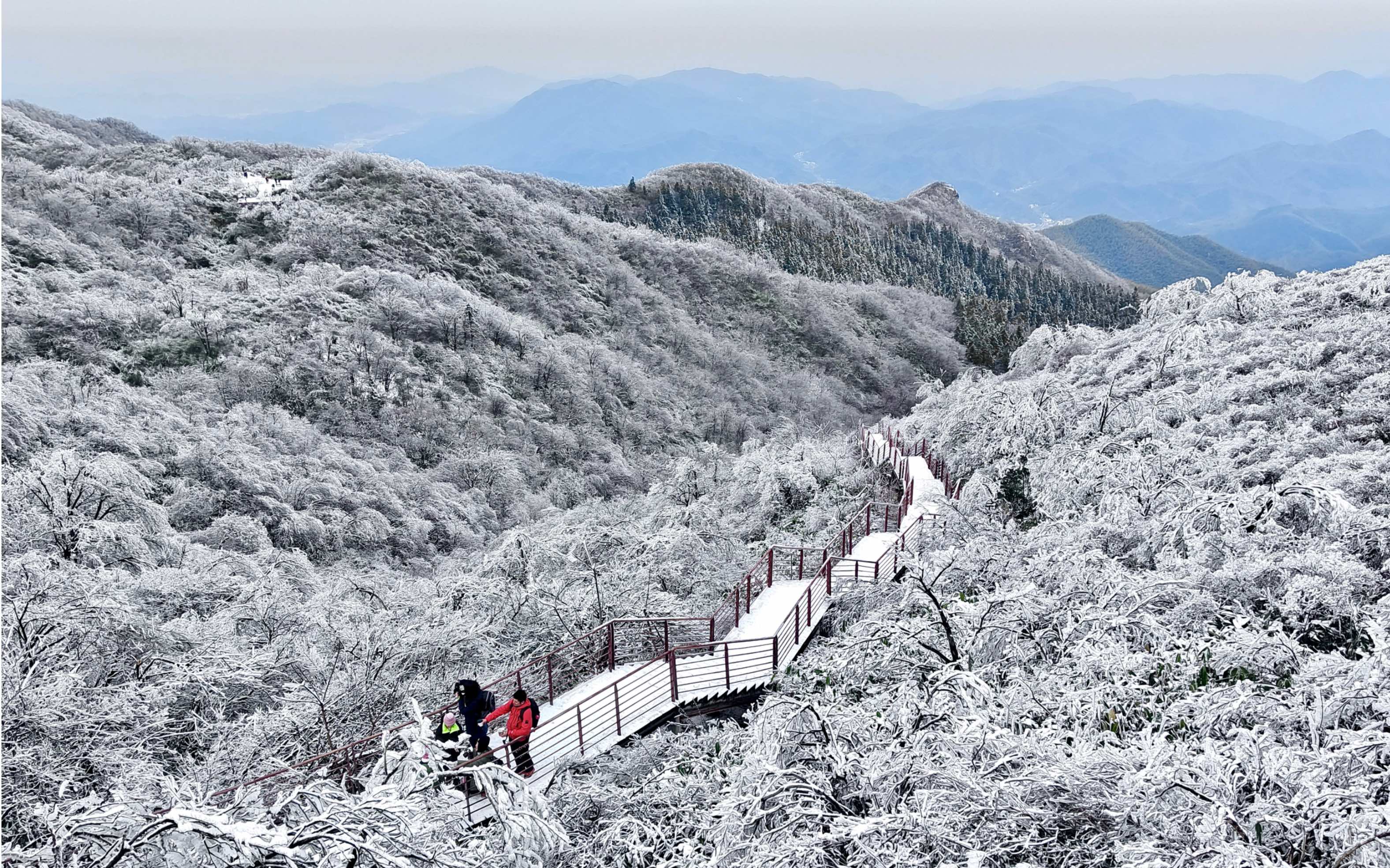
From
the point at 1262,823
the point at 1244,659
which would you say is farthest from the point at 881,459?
the point at 1262,823

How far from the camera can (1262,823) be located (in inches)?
176

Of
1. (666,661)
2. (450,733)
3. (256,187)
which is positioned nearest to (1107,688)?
(666,661)

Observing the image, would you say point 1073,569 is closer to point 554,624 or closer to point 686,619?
point 686,619

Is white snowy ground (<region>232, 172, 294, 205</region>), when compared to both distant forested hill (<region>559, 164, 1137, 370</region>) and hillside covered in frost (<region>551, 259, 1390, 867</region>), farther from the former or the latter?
hillside covered in frost (<region>551, 259, 1390, 867</region>)

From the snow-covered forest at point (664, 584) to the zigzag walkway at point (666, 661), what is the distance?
0.44 m

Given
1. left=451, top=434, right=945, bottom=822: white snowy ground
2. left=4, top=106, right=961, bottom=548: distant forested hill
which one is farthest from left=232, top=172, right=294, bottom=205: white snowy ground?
left=451, top=434, right=945, bottom=822: white snowy ground

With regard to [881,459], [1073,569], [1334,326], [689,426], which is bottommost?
[689,426]

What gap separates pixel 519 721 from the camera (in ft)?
26.8

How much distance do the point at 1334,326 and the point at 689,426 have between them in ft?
92.7

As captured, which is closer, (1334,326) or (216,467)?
(1334,326)

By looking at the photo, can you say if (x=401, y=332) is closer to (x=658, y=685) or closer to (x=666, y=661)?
(x=666, y=661)

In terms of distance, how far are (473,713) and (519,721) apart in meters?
0.53

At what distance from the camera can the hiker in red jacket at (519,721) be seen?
8.12 metres

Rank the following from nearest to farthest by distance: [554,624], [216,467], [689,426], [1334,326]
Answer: [554,624]
[1334,326]
[216,467]
[689,426]
